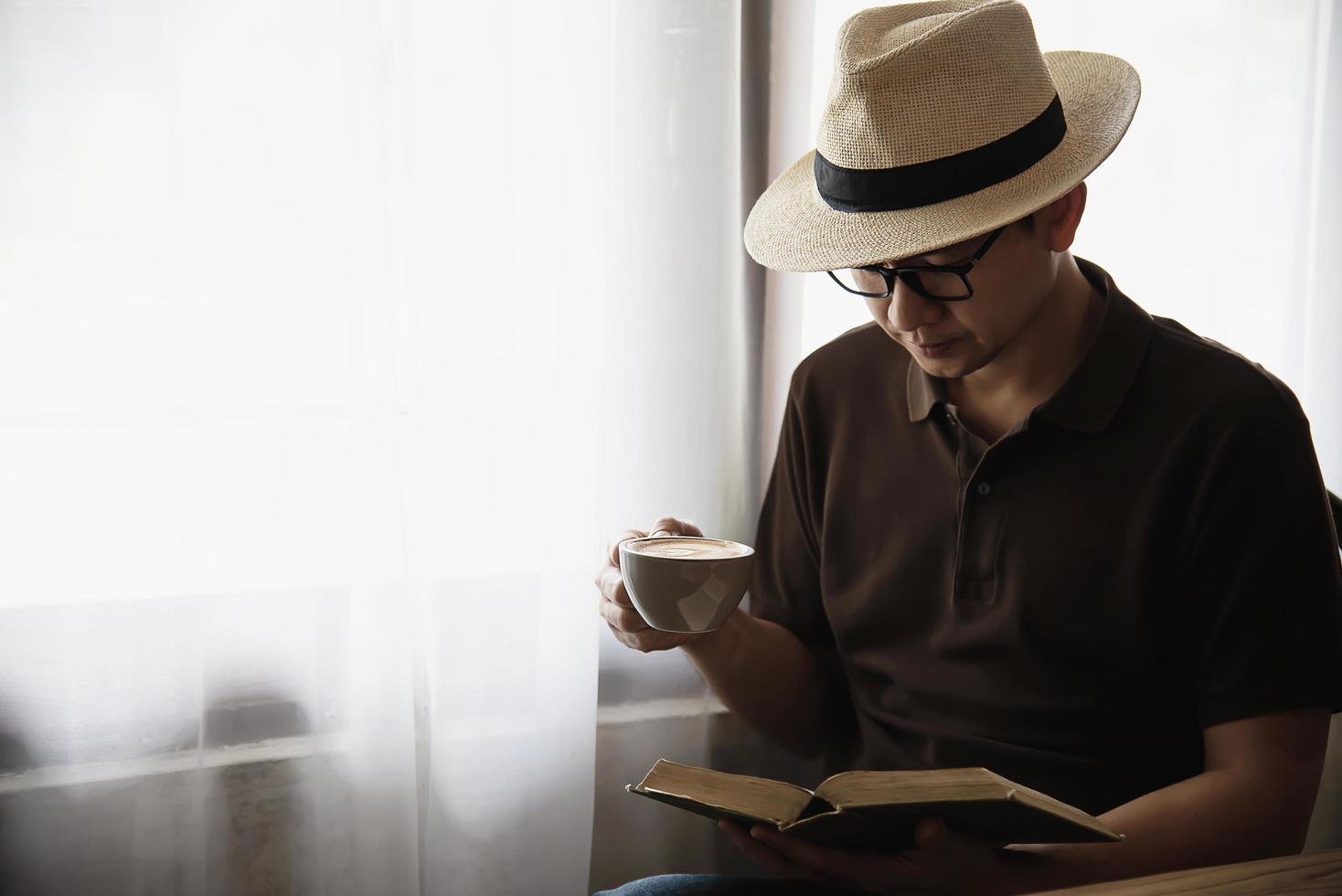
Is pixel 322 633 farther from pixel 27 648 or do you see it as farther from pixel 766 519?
pixel 766 519

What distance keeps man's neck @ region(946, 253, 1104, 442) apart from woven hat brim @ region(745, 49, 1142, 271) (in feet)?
0.58

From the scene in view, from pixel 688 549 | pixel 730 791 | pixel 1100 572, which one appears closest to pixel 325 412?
pixel 688 549

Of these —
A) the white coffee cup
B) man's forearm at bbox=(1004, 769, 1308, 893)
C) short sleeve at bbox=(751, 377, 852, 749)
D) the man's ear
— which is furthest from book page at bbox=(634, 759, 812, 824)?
the man's ear

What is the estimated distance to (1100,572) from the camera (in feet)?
3.41

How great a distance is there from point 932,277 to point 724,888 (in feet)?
2.28

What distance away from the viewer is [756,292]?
4.70ft

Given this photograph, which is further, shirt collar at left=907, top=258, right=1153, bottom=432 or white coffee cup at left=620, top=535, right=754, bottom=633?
shirt collar at left=907, top=258, right=1153, bottom=432

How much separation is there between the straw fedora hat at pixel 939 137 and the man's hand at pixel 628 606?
322 mm

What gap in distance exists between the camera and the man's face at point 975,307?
954mm

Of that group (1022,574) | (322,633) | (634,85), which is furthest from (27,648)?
(1022,574)

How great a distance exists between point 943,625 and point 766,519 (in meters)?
0.32

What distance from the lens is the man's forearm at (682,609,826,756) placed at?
1.20 m

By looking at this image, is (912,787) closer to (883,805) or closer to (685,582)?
(883,805)

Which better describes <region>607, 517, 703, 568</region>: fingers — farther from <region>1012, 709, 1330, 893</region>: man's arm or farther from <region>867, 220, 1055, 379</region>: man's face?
<region>1012, 709, 1330, 893</region>: man's arm
